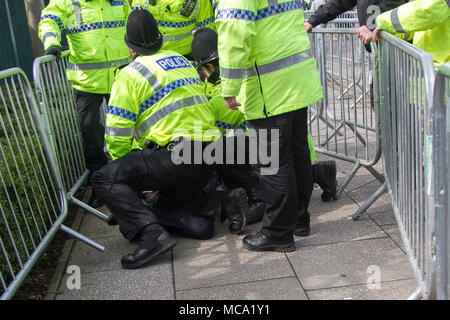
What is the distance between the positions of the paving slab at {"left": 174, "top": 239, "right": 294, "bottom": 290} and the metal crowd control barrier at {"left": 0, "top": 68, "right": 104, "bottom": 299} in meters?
0.69

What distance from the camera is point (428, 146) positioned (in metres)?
2.38

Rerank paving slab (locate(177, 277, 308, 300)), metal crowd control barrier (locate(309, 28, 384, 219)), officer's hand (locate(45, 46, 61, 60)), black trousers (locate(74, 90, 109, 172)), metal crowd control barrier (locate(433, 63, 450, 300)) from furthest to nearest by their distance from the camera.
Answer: black trousers (locate(74, 90, 109, 172)), officer's hand (locate(45, 46, 61, 60)), metal crowd control barrier (locate(309, 28, 384, 219)), paving slab (locate(177, 277, 308, 300)), metal crowd control barrier (locate(433, 63, 450, 300))

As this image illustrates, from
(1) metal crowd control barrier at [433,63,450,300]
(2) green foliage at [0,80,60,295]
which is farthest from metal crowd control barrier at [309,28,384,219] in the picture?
(2) green foliage at [0,80,60,295]

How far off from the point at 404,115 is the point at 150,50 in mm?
1875

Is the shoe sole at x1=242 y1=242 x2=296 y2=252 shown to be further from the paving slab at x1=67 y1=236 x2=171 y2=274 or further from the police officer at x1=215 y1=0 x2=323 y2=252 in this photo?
the paving slab at x1=67 y1=236 x2=171 y2=274

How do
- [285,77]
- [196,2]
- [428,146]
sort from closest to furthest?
1. [428,146]
2. [285,77]
3. [196,2]

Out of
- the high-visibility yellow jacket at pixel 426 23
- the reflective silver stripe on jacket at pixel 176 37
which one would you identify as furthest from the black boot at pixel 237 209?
the reflective silver stripe on jacket at pixel 176 37

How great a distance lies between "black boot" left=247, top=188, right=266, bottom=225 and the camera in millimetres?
4375

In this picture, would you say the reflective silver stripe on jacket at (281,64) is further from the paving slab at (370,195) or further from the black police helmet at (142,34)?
the paving slab at (370,195)

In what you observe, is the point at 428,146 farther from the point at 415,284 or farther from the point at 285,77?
the point at 285,77

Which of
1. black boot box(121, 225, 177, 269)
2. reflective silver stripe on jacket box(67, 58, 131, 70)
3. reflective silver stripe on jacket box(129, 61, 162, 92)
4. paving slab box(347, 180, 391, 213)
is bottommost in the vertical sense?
paving slab box(347, 180, 391, 213)

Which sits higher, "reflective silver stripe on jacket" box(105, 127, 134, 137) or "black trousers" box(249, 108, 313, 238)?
"reflective silver stripe on jacket" box(105, 127, 134, 137)

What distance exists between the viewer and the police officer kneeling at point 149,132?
3861 mm
